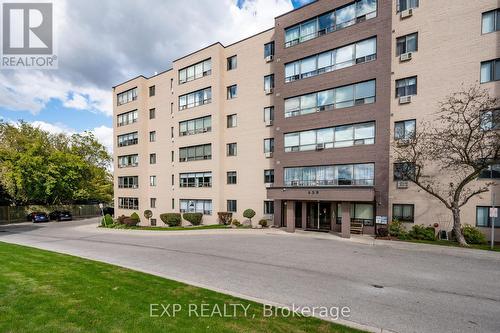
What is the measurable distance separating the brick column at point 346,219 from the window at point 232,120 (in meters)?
14.4

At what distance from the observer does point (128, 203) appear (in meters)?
35.6

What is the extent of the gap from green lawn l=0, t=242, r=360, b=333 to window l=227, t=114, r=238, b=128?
65.9 feet

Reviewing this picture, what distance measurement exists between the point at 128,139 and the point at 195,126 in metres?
13.1

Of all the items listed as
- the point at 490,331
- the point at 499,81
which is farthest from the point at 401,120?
the point at 490,331

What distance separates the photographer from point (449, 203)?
58.3 feet

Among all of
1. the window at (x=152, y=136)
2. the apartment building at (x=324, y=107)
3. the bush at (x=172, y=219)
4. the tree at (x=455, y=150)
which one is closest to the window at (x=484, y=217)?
the apartment building at (x=324, y=107)

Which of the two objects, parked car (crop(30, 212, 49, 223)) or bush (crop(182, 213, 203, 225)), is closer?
bush (crop(182, 213, 203, 225))

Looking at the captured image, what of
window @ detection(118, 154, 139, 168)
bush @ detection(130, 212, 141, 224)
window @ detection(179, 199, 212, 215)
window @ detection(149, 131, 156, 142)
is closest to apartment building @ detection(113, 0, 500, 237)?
window @ detection(179, 199, 212, 215)

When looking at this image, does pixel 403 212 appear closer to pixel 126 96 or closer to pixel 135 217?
pixel 135 217

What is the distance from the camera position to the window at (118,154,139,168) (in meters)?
35.1

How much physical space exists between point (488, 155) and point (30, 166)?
49491mm

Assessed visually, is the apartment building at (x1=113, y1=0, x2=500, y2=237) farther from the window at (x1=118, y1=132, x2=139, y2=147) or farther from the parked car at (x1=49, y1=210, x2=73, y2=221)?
the parked car at (x1=49, y1=210, x2=73, y2=221)

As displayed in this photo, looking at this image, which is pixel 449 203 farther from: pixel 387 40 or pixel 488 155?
pixel 387 40

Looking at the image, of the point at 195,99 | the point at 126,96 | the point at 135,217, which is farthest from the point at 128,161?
the point at 195,99
